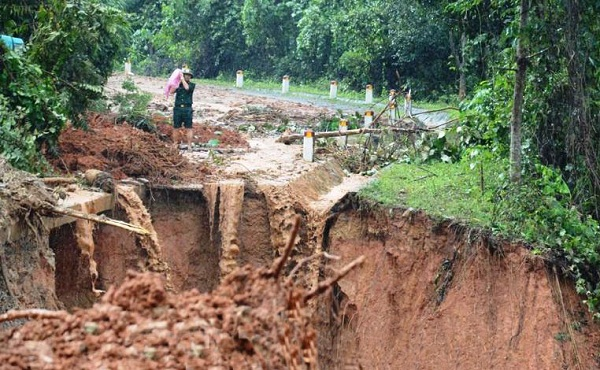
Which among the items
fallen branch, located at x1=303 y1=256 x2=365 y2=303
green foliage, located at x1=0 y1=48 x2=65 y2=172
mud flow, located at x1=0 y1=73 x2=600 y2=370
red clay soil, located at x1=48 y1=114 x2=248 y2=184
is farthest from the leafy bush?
fallen branch, located at x1=303 y1=256 x2=365 y2=303

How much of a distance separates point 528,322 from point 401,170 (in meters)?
4.76

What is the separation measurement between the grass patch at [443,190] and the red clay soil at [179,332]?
7.64 metres

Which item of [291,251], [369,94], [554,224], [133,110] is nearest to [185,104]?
[133,110]

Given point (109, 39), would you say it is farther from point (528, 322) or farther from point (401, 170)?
point (528, 322)

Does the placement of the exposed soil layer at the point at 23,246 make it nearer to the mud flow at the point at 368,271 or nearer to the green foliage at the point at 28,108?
the mud flow at the point at 368,271

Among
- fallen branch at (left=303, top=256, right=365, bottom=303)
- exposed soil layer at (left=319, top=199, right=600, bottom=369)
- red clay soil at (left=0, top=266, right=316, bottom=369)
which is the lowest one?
exposed soil layer at (left=319, top=199, right=600, bottom=369)

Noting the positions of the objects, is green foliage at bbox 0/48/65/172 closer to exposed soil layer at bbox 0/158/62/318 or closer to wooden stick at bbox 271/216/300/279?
exposed soil layer at bbox 0/158/62/318

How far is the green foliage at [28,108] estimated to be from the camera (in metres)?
12.7

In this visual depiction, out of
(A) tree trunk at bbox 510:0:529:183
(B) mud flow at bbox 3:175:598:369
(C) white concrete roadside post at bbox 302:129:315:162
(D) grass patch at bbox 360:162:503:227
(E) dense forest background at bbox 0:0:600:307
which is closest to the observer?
(B) mud flow at bbox 3:175:598:369

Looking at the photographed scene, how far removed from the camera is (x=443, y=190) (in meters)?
14.2

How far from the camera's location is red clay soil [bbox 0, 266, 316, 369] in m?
4.75

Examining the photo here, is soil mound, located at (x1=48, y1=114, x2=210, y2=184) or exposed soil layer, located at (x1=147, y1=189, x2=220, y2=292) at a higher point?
soil mound, located at (x1=48, y1=114, x2=210, y2=184)

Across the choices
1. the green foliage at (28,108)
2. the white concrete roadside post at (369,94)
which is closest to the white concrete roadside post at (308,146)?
the green foliage at (28,108)

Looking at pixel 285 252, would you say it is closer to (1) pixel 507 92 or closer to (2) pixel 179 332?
(2) pixel 179 332
